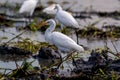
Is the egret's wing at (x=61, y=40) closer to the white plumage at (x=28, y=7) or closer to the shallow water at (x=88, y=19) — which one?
the shallow water at (x=88, y=19)

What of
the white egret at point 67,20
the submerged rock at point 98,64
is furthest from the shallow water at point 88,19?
the submerged rock at point 98,64

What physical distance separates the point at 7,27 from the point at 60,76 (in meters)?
7.80

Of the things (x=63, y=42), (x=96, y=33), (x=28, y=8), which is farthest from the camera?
(x=28, y=8)

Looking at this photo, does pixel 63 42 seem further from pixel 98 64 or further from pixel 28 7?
pixel 28 7

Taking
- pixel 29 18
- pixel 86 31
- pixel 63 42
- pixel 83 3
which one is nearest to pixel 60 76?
pixel 63 42

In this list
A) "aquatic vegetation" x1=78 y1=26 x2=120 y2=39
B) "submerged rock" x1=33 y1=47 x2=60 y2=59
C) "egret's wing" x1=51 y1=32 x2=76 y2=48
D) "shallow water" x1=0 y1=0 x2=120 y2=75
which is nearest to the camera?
"egret's wing" x1=51 y1=32 x2=76 y2=48

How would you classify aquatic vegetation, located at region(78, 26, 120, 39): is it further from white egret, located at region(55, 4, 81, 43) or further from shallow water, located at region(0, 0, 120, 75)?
white egret, located at region(55, 4, 81, 43)

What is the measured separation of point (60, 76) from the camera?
9.97m

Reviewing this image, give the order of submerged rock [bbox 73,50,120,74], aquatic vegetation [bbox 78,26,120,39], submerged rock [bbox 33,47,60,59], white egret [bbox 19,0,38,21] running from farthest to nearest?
1. white egret [bbox 19,0,38,21]
2. aquatic vegetation [bbox 78,26,120,39]
3. submerged rock [bbox 33,47,60,59]
4. submerged rock [bbox 73,50,120,74]

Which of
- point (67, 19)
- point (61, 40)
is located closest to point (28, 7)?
point (67, 19)

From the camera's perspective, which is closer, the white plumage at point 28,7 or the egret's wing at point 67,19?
the egret's wing at point 67,19

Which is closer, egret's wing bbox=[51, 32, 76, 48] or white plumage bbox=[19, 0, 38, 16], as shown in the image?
egret's wing bbox=[51, 32, 76, 48]

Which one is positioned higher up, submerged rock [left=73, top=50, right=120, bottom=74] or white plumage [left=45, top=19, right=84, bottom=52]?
white plumage [left=45, top=19, right=84, bottom=52]

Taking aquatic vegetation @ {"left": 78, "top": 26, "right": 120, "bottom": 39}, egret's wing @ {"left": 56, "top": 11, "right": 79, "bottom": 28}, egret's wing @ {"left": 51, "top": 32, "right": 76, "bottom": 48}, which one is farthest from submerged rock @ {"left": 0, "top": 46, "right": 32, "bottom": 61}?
aquatic vegetation @ {"left": 78, "top": 26, "right": 120, "bottom": 39}
